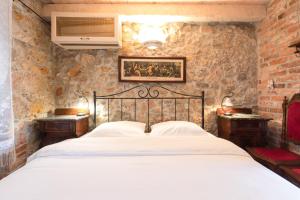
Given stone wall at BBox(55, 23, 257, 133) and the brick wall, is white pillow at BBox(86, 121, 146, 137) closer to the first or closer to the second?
stone wall at BBox(55, 23, 257, 133)

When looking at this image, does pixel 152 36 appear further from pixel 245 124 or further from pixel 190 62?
pixel 245 124

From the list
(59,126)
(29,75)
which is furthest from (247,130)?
(29,75)

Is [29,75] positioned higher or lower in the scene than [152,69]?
lower

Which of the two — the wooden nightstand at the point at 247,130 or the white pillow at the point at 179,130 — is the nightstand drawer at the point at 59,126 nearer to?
the white pillow at the point at 179,130

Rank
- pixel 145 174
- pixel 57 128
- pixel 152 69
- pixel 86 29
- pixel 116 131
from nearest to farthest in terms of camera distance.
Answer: pixel 145 174 → pixel 116 131 → pixel 57 128 → pixel 86 29 → pixel 152 69

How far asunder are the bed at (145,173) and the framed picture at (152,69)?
1.26 metres

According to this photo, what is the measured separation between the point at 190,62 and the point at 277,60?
114cm

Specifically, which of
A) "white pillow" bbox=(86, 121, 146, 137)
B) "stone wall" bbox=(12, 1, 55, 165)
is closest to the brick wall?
"white pillow" bbox=(86, 121, 146, 137)

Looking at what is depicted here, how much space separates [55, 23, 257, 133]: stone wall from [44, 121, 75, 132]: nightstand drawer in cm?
56

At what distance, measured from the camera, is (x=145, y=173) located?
1.51 metres

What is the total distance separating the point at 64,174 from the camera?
1.49m

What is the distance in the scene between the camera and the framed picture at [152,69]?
3.34 meters

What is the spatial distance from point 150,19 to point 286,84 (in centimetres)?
197

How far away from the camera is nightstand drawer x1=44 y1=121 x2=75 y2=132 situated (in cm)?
287
